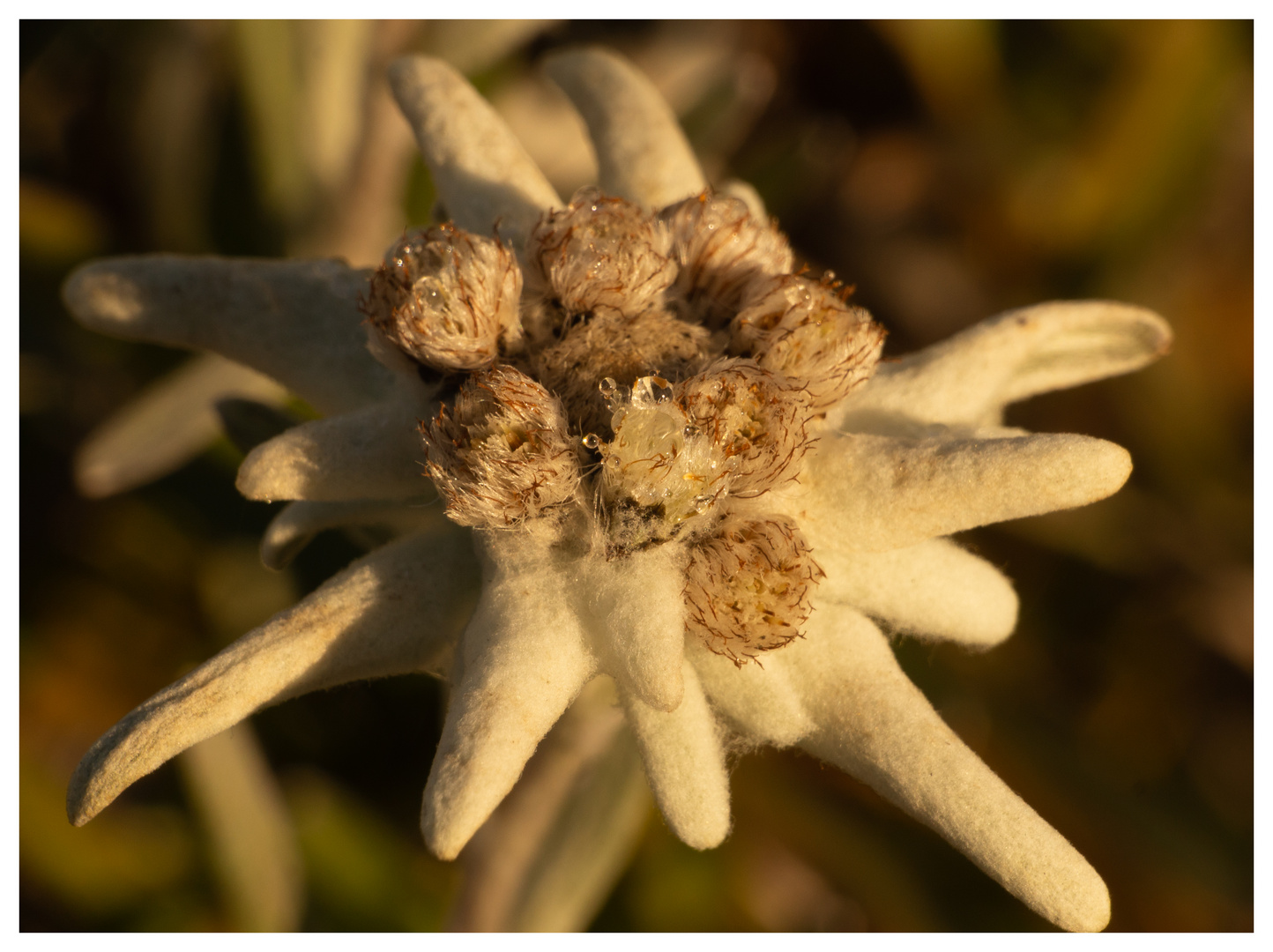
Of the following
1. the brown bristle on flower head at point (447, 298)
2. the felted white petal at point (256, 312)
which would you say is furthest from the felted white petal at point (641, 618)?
the felted white petal at point (256, 312)

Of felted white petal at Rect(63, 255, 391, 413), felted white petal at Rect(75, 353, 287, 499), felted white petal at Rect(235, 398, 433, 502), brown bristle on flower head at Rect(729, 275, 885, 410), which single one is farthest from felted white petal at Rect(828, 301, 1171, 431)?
felted white petal at Rect(75, 353, 287, 499)

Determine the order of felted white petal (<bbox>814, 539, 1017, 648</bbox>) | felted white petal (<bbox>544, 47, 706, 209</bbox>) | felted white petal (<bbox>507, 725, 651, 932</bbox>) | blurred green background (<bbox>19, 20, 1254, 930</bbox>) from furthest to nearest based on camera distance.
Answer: blurred green background (<bbox>19, 20, 1254, 930</bbox>) → felted white petal (<bbox>507, 725, 651, 932</bbox>) → felted white petal (<bbox>544, 47, 706, 209</bbox>) → felted white petal (<bbox>814, 539, 1017, 648</bbox>)

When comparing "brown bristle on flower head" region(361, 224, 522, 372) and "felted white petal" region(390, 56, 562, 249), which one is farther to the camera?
"felted white petal" region(390, 56, 562, 249)

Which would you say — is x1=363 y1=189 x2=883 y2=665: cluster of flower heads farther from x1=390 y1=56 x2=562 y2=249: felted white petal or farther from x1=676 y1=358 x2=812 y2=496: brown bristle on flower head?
x1=390 y1=56 x2=562 y2=249: felted white petal

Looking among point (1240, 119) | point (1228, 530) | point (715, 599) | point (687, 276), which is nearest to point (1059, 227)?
point (1240, 119)

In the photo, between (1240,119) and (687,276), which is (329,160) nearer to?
(687,276)

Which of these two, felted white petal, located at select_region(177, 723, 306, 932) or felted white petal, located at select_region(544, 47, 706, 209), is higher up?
felted white petal, located at select_region(544, 47, 706, 209)

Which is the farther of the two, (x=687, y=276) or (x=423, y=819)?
(x=687, y=276)

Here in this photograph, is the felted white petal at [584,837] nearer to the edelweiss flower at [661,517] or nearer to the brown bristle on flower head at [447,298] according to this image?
the edelweiss flower at [661,517]

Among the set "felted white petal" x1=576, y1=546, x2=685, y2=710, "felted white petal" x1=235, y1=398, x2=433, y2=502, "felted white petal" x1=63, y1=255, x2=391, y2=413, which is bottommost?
"felted white petal" x1=576, y1=546, x2=685, y2=710
